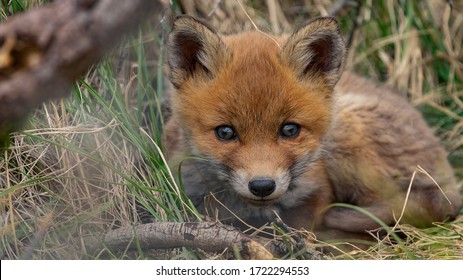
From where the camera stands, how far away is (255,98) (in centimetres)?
288

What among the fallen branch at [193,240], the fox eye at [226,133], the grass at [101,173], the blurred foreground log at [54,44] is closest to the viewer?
the blurred foreground log at [54,44]

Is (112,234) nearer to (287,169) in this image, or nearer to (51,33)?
(287,169)

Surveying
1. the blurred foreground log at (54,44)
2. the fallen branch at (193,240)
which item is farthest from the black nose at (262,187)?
the blurred foreground log at (54,44)

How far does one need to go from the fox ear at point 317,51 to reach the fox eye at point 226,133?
406mm

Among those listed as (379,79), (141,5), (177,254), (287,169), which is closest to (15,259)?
(177,254)

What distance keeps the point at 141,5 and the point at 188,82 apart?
142 cm

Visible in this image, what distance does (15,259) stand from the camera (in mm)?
2680

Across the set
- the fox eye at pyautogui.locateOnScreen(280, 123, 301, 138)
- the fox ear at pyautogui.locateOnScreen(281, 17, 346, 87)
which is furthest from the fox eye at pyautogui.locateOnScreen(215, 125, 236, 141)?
the fox ear at pyautogui.locateOnScreen(281, 17, 346, 87)

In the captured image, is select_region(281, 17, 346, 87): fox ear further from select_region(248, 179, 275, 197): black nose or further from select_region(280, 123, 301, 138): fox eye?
select_region(248, 179, 275, 197): black nose

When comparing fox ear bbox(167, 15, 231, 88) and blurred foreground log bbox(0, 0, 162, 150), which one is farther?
fox ear bbox(167, 15, 231, 88)

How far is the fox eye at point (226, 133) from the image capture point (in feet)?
9.63

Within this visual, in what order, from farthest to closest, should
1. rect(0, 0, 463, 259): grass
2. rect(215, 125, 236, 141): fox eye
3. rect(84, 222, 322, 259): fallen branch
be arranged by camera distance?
rect(215, 125, 236, 141): fox eye → rect(0, 0, 463, 259): grass → rect(84, 222, 322, 259): fallen branch

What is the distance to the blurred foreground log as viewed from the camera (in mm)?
1693

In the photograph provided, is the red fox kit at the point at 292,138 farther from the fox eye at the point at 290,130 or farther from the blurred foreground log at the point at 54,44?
the blurred foreground log at the point at 54,44
